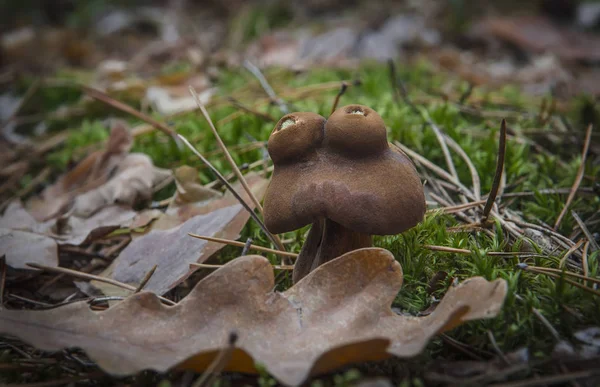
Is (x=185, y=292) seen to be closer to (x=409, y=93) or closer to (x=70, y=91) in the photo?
(x=409, y=93)

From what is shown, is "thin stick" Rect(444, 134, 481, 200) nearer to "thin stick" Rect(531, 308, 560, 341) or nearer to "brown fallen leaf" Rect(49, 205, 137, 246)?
"thin stick" Rect(531, 308, 560, 341)

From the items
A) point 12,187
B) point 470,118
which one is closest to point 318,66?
point 470,118

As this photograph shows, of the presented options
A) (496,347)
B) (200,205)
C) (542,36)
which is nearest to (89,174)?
(200,205)

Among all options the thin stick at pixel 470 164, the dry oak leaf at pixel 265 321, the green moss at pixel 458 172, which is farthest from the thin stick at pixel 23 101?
the thin stick at pixel 470 164

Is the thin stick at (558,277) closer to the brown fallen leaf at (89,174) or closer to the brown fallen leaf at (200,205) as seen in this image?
the brown fallen leaf at (200,205)

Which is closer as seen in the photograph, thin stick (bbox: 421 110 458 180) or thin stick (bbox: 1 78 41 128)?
thin stick (bbox: 421 110 458 180)

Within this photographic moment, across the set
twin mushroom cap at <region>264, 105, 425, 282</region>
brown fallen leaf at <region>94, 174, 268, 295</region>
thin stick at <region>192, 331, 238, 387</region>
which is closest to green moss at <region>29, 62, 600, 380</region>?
brown fallen leaf at <region>94, 174, 268, 295</region>

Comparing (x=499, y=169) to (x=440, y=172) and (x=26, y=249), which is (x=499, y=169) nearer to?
(x=440, y=172)
